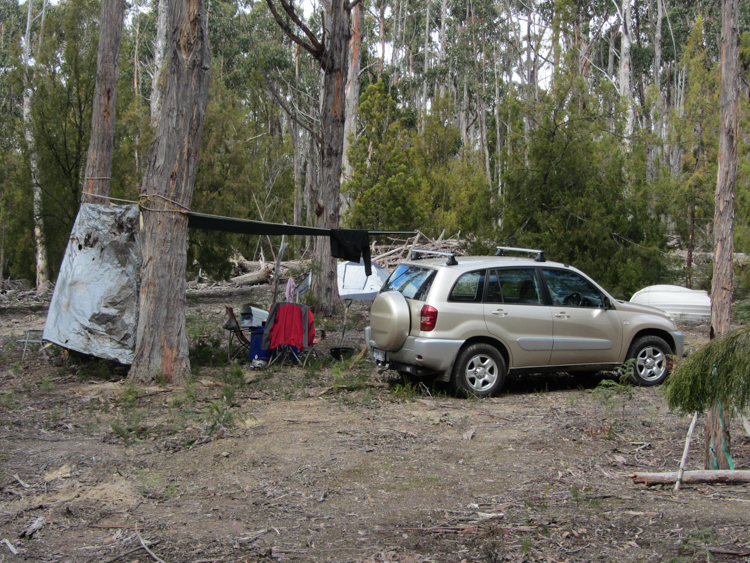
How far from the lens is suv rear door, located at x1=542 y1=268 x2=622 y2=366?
309 inches

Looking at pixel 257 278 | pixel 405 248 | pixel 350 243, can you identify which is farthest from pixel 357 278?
pixel 257 278

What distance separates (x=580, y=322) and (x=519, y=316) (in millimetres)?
859

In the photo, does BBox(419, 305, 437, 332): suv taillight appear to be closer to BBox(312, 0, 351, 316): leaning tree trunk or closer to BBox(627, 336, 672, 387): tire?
BBox(627, 336, 672, 387): tire

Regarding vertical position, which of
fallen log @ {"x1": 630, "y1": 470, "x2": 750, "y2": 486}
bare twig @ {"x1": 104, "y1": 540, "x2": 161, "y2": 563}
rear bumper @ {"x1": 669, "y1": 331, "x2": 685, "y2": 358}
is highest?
rear bumper @ {"x1": 669, "y1": 331, "x2": 685, "y2": 358}

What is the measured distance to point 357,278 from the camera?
1398cm

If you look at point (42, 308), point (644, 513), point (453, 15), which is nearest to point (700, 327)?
point (644, 513)

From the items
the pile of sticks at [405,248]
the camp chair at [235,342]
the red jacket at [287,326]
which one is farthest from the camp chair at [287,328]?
the pile of sticks at [405,248]

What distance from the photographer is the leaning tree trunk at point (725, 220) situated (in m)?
4.77

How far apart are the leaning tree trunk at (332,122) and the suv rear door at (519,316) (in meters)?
5.97

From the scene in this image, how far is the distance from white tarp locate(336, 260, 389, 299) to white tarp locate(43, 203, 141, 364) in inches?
195

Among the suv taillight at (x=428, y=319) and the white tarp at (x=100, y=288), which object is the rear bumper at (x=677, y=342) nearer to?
the suv taillight at (x=428, y=319)

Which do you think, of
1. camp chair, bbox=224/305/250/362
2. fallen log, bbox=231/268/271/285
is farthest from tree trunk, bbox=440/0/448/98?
camp chair, bbox=224/305/250/362

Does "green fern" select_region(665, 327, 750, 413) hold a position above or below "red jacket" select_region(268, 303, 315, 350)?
above

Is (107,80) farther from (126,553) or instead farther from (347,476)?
(126,553)
